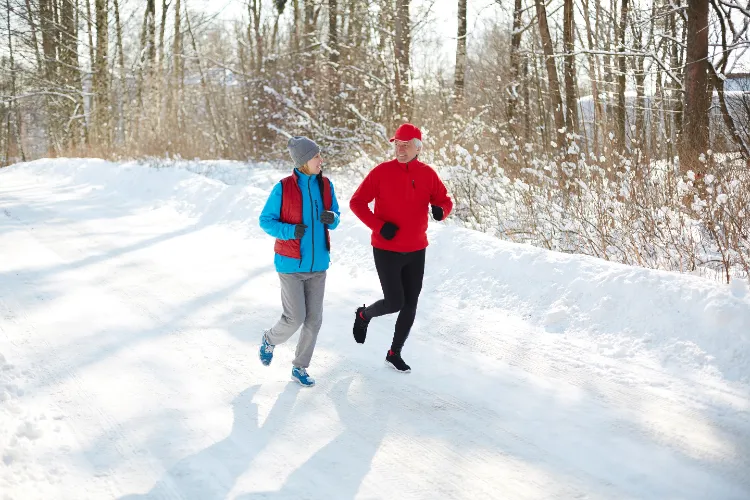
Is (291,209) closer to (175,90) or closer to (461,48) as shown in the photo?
(461,48)

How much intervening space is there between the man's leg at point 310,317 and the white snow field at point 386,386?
20 centimetres

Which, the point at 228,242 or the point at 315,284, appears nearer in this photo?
the point at 315,284

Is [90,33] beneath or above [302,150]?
above

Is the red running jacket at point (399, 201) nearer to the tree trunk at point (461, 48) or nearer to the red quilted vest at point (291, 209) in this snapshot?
the red quilted vest at point (291, 209)

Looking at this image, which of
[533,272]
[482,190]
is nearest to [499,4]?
[482,190]

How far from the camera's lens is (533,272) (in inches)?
235

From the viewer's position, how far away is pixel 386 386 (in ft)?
14.0

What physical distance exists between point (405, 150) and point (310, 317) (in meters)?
1.38

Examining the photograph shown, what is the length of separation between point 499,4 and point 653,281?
40.0 feet

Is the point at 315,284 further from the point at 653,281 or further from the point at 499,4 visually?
the point at 499,4

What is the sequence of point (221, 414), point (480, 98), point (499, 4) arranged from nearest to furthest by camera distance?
point (221, 414)
point (480, 98)
point (499, 4)

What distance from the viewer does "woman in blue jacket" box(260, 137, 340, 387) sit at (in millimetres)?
4070

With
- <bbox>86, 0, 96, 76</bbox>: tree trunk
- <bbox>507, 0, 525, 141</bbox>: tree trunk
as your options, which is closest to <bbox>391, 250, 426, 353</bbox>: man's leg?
<bbox>507, 0, 525, 141</bbox>: tree trunk

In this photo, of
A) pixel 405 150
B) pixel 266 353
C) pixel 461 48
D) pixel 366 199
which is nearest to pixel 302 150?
pixel 366 199
